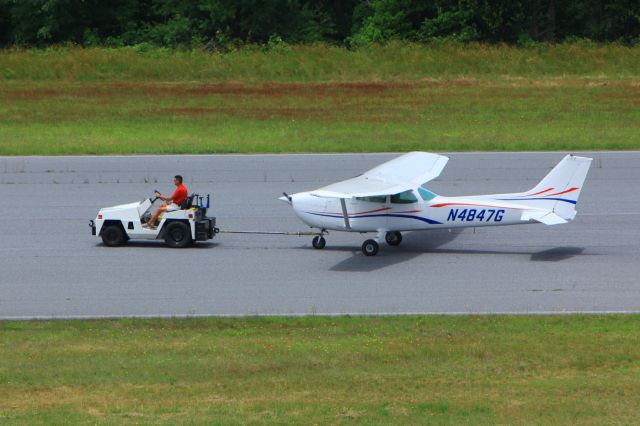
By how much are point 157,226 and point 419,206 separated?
5.34 m

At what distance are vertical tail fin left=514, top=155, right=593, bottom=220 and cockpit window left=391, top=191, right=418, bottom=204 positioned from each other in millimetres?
2205

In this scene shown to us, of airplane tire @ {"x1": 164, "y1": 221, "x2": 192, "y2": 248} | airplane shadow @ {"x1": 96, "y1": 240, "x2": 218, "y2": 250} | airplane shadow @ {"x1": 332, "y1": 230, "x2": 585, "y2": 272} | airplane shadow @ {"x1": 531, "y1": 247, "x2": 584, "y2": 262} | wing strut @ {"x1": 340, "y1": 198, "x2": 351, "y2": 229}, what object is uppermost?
wing strut @ {"x1": 340, "y1": 198, "x2": 351, "y2": 229}

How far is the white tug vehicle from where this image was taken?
2130cm

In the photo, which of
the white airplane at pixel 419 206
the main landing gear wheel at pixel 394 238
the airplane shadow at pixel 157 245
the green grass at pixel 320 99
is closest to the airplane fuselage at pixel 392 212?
the white airplane at pixel 419 206

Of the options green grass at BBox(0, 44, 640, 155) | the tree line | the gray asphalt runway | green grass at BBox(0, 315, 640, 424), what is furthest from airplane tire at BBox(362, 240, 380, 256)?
the tree line

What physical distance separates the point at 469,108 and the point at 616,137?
9.63m

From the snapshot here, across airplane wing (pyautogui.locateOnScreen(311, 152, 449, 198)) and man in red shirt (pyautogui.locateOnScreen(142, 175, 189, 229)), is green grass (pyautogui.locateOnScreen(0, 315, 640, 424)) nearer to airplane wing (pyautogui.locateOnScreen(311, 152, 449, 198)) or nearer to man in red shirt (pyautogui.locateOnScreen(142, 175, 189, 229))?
airplane wing (pyautogui.locateOnScreen(311, 152, 449, 198))

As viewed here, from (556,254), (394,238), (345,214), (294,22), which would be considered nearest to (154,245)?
(345,214)

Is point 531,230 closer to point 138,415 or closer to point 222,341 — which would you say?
point 222,341

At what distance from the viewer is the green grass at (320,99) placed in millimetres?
37906

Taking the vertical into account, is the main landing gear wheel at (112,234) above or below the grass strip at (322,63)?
below

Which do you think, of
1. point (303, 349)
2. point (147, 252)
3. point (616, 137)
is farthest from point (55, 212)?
point (616, 137)

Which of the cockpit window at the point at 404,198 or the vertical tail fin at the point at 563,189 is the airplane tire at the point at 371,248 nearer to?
the cockpit window at the point at 404,198

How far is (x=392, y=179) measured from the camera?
21.8 metres
